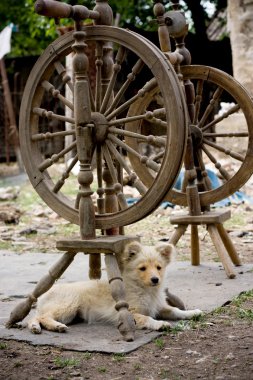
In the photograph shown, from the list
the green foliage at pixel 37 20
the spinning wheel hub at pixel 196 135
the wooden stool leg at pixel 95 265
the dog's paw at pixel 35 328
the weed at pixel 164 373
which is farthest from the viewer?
the green foliage at pixel 37 20

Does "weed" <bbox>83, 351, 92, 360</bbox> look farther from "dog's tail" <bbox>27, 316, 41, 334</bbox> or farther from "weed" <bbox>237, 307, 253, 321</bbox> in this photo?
"weed" <bbox>237, 307, 253, 321</bbox>

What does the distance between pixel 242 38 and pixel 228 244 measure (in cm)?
A: 581

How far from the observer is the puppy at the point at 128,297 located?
4223 mm

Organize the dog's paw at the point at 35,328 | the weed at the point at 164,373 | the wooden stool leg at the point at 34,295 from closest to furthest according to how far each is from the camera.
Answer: the weed at the point at 164,373, the dog's paw at the point at 35,328, the wooden stool leg at the point at 34,295

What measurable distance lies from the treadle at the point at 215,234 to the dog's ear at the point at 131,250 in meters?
1.38

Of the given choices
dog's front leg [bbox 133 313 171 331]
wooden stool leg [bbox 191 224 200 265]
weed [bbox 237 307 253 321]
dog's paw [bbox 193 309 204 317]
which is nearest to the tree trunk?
wooden stool leg [bbox 191 224 200 265]

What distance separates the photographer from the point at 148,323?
4098 millimetres

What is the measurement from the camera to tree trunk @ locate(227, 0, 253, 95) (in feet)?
35.5

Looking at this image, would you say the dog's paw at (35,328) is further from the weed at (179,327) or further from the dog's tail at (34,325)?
the weed at (179,327)

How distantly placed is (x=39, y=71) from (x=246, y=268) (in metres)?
2.42

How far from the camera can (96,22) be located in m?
4.64

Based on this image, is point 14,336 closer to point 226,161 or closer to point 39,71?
point 39,71

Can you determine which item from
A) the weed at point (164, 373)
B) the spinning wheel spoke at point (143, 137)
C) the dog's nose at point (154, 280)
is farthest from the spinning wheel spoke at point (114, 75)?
the weed at point (164, 373)

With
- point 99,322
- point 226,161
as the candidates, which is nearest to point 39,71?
point 99,322
